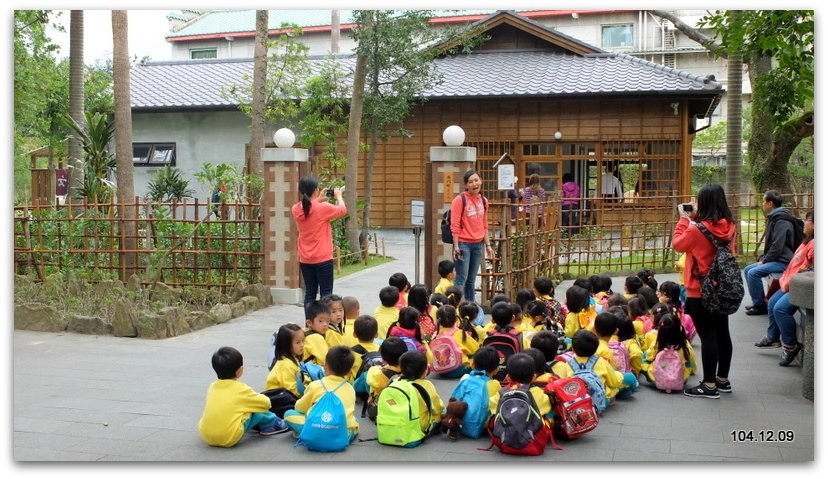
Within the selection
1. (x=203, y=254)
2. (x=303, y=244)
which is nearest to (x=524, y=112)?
(x=203, y=254)

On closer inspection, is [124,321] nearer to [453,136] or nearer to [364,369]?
[364,369]

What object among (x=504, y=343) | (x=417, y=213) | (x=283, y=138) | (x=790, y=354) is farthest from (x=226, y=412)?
(x=283, y=138)

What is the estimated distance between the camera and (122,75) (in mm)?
9234

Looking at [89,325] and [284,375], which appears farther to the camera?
[89,325]

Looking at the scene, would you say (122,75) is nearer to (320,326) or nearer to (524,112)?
(320,326)

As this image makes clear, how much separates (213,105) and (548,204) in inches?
320

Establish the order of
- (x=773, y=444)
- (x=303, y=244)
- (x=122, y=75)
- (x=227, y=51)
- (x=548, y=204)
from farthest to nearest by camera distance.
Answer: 1. (x=227, y=51)
2. (x=548, y=204)
3. (x=122, y=75)
4. (x=303, y=244)
5. (x=773, y=444)

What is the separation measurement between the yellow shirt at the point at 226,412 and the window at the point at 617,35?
6.73 meters

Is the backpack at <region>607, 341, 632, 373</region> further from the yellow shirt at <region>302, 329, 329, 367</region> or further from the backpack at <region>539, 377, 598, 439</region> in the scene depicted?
the yellow shirt at <region>302, 329, 329, 367</region>

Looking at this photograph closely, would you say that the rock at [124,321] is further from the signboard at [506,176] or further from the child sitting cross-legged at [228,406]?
the signboard at [506,176]

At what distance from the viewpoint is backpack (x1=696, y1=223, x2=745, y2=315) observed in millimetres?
5129

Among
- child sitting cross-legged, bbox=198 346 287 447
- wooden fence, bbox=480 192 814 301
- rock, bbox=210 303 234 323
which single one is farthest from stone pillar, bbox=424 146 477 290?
child sitting cross-legged, bbox=198 346 287 447

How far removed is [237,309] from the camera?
337 inches

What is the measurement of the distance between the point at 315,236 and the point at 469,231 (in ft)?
4.97
